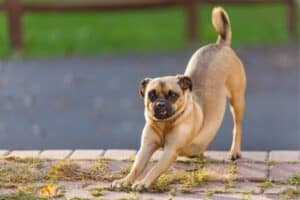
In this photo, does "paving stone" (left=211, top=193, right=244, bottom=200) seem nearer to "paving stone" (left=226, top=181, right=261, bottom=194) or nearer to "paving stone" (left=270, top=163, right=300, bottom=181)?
"paving stone" (left=226, top=181, right=261, bottom=194)

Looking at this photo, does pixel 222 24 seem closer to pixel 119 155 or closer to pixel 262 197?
pixel 119 155

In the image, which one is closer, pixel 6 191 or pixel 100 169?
pixel 6 191

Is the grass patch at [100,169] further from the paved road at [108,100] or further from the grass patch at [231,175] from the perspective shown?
the paved road at [108,100]

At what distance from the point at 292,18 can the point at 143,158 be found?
36.1 feet

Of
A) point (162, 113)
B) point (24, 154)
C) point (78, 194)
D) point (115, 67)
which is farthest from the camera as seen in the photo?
point (115, 67)

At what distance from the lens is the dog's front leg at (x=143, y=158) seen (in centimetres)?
606

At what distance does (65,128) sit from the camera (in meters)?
9.69

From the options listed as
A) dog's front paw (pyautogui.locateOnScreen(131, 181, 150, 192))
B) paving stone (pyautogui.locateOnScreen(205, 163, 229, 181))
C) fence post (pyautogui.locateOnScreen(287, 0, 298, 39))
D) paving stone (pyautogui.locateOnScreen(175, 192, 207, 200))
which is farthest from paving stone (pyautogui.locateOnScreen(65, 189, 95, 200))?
fence post (pyautogui.locateOnScreen(287, 0, 298, 39))

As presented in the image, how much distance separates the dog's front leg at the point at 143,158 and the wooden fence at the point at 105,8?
9.13 metres

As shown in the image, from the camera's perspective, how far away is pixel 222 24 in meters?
7.18

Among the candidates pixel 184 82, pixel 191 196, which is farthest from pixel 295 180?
pixel 184 82

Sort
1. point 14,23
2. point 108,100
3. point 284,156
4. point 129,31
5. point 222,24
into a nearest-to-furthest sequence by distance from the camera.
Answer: point 284,156
point 222,24
point 108,100
point 14,23
point 129,31

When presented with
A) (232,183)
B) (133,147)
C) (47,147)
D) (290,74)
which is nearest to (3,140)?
(47,147)

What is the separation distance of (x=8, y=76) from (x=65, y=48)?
2929 mm
